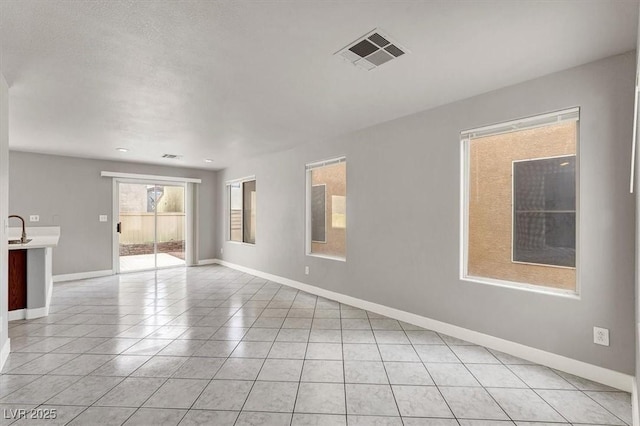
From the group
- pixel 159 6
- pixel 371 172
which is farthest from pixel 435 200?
pixel 159 6

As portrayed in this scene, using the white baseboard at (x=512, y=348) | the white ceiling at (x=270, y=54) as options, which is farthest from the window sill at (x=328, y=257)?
the white ceiling at (x=270, y=54)

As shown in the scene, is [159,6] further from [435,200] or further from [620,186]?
[620,186]

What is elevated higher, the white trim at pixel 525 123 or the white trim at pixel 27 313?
the white trim at pixel 525 123

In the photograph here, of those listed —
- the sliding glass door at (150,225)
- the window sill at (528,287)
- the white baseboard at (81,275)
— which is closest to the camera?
the window sill at (528,287)

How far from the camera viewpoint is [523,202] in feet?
9.68

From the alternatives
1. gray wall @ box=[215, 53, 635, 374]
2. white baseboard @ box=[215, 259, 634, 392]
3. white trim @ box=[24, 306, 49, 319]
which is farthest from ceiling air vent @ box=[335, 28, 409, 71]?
white trim @ box=[24, 306, 49, 319]

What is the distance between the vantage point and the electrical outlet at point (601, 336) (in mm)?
2279

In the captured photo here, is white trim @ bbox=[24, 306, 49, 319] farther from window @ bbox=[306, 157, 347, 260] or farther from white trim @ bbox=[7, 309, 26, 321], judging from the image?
window @ bbox=[306, 157, 347, 260]

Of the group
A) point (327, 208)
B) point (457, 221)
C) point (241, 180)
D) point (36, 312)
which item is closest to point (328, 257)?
point (327, 208)

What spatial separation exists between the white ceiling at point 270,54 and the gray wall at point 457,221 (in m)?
0.23

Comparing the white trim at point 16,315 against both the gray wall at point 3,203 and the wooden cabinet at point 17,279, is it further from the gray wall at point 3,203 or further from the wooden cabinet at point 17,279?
the gray wall at point 3,203

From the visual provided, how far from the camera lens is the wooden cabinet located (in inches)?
146

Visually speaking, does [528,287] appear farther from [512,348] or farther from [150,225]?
[150,225]

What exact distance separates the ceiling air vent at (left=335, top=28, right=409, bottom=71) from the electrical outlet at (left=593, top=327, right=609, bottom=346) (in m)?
2.61
